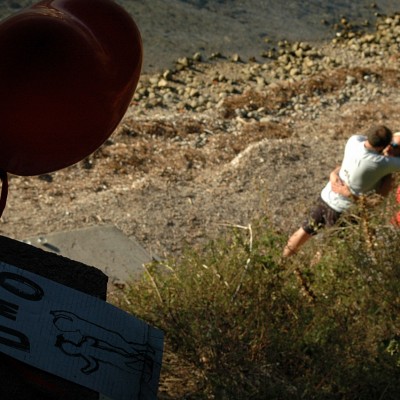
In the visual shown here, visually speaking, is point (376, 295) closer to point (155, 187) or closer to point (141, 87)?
point (155, 187)

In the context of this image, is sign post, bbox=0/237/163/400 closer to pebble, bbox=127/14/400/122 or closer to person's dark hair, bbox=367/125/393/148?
person's dark hair, bbox=367/125/393/148

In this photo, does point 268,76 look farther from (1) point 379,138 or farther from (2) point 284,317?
(2) point 284,317

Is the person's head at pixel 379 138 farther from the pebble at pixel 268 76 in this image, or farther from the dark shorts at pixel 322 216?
the pebble at pixel 268 76

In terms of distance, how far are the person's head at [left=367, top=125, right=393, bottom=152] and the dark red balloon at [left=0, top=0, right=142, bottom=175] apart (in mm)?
3694

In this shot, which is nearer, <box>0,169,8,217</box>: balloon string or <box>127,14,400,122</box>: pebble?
<box>0,169,8,217</box>: balloon string

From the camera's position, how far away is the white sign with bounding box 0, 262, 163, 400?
1655mm

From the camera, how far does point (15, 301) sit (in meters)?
1.69

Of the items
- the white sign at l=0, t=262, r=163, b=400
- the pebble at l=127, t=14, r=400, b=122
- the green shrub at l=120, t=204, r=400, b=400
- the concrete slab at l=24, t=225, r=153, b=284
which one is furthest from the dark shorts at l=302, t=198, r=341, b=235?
the pebble at l=127, t=14, r=400, b=122

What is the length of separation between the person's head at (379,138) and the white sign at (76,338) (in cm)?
354

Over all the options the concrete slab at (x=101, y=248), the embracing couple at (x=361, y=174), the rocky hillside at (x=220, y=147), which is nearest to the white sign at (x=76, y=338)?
the rocky hillside at (x=220, y=147)

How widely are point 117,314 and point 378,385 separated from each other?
1529 mm

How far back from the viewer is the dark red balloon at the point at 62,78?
1542 mm

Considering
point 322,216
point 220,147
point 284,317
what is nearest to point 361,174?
point 322,216

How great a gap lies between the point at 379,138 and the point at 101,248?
76.5 inches
